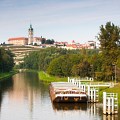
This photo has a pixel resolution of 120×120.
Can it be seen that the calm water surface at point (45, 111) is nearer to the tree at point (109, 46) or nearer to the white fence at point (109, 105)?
the white fence at point (109, 105)

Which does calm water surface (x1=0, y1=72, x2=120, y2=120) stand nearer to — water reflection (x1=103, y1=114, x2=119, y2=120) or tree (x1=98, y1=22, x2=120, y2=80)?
water reflection (x1=103, y1=114, x2=119, y2=120)

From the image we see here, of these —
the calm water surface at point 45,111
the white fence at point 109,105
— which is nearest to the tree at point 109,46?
the calm water surface at point 45,111

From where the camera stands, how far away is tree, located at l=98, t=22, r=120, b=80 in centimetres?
9589

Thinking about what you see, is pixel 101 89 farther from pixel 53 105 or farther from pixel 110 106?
pixel 110 106

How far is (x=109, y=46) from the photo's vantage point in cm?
9656

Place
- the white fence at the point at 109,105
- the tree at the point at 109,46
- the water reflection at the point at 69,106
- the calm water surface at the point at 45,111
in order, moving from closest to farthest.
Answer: the calm water surface at the point at 45,111, the white fence at the point at 109,105, the water reflection at the point at 69,106, the tree at the point at 109,46

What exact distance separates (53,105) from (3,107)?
7265 millimetres

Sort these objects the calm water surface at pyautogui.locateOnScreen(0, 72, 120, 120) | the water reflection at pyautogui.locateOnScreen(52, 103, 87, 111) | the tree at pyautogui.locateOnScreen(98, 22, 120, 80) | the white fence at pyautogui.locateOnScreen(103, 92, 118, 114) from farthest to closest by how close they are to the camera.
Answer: the tree at pyautogui.locateOnScreen(98, 22, 120, 80), the water reflection at pyautogui.locateOnScreen(52, 103, 87, 111), the white fence at pyautogui.locateOnScreen(103, 92, 118, 114), the calm water surface at pyautogui.locateOnScreen(0, 72, 120, 120)

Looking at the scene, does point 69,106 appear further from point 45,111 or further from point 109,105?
point 109,105

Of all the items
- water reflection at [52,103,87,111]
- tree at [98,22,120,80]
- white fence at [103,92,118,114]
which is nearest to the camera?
white fence at [103,92,118,114]

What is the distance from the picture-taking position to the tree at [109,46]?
9589cm

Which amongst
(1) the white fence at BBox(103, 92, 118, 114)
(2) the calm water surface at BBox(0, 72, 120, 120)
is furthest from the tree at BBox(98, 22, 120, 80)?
(1) the white fence at BBox(103, 92, 118, 114)

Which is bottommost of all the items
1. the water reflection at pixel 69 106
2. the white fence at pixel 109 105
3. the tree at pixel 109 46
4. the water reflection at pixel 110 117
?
the water reflection at pixel 69 106

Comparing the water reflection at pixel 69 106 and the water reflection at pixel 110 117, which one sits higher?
the water reflection at pixel 110 117
